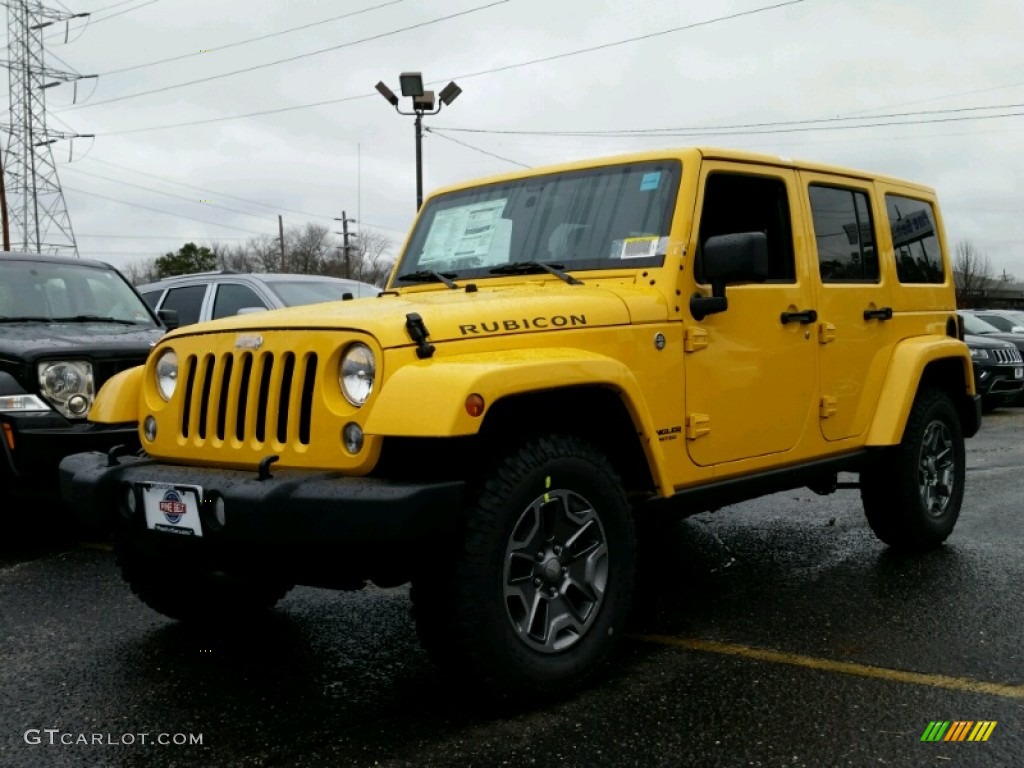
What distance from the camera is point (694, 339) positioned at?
4004 mm

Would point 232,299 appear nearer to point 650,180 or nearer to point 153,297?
point 153,297

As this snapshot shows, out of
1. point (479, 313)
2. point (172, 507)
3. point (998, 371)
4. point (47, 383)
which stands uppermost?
point (479, 313)

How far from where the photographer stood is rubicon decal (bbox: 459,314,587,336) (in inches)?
133

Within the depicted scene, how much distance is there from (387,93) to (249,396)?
13863 mm

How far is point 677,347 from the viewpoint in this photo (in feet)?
13.0

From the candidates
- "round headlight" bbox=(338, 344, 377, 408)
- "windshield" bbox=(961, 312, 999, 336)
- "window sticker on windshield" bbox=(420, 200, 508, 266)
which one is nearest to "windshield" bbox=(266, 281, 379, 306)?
"window sticker on windshield" bbox=(420, 200, 508, 266)

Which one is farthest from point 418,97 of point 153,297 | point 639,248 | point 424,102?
point 639,248

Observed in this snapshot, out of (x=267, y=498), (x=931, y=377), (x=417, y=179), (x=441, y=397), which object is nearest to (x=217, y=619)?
(x=267, y=498)

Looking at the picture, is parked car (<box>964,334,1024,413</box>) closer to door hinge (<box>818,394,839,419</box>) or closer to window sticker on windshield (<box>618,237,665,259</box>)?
door hinge (<box>818,394,839,419</box>)

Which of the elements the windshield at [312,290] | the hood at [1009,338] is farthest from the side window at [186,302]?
the hood at [1009,338]

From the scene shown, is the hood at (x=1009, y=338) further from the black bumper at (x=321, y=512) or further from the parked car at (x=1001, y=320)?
the black bumper at (x=321, y=512)

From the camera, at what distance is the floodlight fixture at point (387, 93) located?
16344 mm

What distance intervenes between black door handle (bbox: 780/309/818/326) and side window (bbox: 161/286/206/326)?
20.4ft

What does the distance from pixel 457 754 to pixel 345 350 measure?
1.29m
